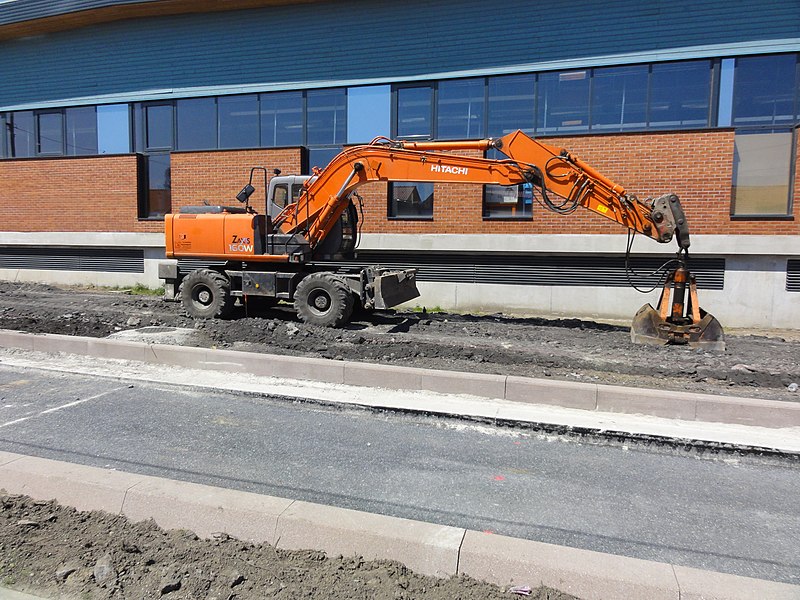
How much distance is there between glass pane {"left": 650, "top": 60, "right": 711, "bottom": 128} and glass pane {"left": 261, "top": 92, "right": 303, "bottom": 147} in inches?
361

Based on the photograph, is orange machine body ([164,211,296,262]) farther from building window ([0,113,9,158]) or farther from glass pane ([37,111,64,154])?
building window ([0,113,9,158])

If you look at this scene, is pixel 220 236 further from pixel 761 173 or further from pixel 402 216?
pixel 761 173

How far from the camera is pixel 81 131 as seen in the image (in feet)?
57.7

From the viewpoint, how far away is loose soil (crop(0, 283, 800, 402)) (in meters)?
7.29

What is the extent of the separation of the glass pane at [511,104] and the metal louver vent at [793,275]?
6514 mm

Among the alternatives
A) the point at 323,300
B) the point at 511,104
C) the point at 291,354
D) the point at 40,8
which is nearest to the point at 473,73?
the point at 511,104

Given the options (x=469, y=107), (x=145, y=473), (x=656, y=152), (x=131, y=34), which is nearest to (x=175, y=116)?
(x=131, y=34)

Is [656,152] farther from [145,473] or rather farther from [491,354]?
[145,473]

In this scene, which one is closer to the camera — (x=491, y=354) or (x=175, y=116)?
(x=491, y=354)

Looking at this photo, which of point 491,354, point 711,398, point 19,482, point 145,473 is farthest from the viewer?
point 491,354

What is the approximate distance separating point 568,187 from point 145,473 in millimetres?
7913

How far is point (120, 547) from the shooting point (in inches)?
125

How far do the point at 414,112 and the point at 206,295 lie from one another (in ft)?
23.9

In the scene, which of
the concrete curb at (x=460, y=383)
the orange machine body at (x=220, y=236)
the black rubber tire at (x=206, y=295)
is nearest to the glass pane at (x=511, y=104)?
the orange machine body at (x=220, y=236)
